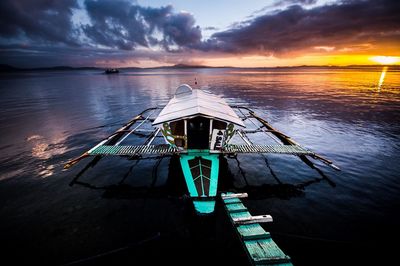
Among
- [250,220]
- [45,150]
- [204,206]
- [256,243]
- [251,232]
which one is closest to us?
[256,243]

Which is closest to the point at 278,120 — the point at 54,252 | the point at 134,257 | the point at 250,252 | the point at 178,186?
the point at 178,186

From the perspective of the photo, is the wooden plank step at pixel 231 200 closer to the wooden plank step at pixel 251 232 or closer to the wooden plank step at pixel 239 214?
the wooden plank step at pixel 239 214

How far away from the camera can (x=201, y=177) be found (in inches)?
424

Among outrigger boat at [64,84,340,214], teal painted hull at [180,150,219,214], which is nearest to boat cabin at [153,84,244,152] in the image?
outrigger boat at [64,84,340,214]

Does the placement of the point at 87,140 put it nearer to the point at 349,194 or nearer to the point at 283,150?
the point at 283,150

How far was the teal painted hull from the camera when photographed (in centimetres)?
967

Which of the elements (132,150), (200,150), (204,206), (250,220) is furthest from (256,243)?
(132,150)

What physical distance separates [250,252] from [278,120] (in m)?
23.8

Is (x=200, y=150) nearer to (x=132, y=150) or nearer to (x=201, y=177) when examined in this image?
(x=201, y=177)

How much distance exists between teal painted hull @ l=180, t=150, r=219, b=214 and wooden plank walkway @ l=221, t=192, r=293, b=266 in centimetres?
112

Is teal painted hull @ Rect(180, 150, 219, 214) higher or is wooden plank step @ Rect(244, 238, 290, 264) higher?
teal painted hull @ Rect(180, 150, 219, 214)

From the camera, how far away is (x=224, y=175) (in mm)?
14172

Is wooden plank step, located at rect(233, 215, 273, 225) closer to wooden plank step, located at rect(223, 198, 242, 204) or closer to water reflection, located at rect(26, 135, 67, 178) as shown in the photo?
wooden plank step, located at rect(223, 198, 242, 204)

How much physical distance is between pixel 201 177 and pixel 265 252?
15.6 feet
